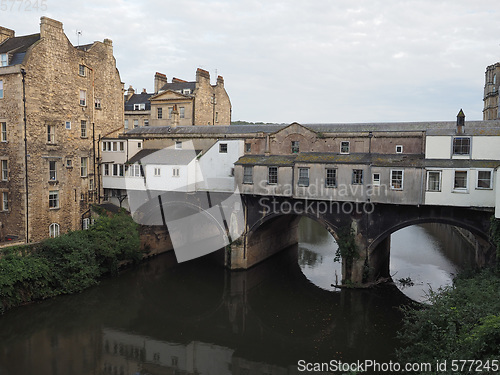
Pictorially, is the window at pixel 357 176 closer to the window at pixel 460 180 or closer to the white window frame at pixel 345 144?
the white window frame at pixel 345 144

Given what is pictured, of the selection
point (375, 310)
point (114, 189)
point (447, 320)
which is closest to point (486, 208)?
point (375, 310)

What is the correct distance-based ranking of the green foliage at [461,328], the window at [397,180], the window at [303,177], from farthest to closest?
the window at [303,177] → the window at [397,180] → the green foliage at [461,328]

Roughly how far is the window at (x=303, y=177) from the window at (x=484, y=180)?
33.1ft

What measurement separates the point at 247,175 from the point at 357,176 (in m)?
7.89

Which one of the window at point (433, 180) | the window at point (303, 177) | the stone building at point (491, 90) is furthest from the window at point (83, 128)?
the stone building at point (491, 90)

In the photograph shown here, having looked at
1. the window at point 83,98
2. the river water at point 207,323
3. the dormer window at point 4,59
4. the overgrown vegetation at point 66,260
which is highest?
the dormer window at point 4,59

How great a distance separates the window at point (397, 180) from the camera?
80.3 feet

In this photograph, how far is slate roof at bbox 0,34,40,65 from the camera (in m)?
28.8

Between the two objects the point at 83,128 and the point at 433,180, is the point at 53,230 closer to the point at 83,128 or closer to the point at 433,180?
the point at 83,128

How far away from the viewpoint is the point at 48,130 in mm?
30188

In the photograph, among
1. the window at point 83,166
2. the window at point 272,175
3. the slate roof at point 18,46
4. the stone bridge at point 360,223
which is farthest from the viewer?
the window at point 83,166

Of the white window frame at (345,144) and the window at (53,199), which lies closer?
the white window frame at (345,144)

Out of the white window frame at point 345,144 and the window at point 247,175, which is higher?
the white window frame at point 345,144

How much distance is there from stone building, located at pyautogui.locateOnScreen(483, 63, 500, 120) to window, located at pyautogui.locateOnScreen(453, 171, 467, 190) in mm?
39708
